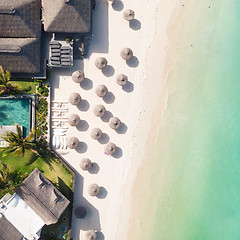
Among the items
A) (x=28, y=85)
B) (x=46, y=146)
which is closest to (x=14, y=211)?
(x=46, y=146)

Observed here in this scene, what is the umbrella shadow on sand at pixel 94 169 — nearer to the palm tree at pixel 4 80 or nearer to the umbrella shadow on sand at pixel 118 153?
the umbrella shadow on sand at pixel 118 153

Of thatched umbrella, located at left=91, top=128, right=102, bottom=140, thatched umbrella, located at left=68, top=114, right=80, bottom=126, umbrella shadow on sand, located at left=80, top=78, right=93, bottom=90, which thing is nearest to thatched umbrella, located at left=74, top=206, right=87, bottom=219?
thatched umbrella, located at left=91, top=128, right=102, bottom=140

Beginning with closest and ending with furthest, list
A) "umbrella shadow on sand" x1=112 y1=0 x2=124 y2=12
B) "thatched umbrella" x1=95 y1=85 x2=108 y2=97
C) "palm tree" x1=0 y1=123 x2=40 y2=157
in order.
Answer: "palm tree" x1=0 y1=123 x2=40 y2=157 → "thatched umbrella" x1=95 y1=85 x2=108 y2=97 → "umbrella shadow on sand" x1=112 y1=0 x2=124 y2=12

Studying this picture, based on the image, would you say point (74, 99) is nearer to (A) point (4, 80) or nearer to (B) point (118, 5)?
(A) point (4, 80)

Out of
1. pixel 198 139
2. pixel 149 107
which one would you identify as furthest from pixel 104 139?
pixel 198 139

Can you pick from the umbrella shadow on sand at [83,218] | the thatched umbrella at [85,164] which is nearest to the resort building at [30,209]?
the umbrella shadow on sand at [83,218]

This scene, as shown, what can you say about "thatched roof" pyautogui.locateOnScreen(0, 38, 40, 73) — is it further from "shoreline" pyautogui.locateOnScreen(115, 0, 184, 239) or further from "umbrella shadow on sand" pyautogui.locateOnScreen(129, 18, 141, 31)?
"shoreline" pyautogui.locateOnScreen(115, 0, 184, 239)
